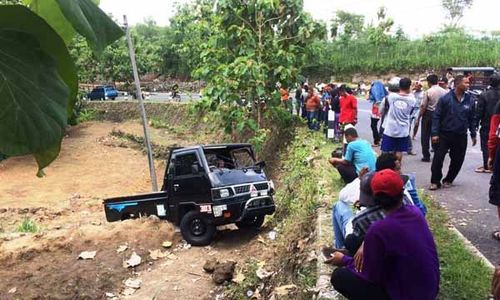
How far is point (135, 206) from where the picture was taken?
342 inches

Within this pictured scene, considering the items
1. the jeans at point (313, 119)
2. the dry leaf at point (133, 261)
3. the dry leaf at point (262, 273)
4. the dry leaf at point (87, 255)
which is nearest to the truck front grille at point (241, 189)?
the dry leaf at point (262, 273)

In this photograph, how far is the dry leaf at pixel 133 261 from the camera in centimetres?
787

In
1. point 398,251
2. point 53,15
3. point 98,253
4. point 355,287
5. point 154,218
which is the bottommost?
point 98,253

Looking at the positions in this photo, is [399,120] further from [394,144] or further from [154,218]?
[154,218]

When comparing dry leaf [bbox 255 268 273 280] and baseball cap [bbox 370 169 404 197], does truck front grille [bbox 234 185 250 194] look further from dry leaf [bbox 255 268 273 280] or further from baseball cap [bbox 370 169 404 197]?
baseball cap [bbox 370 169 404 197]

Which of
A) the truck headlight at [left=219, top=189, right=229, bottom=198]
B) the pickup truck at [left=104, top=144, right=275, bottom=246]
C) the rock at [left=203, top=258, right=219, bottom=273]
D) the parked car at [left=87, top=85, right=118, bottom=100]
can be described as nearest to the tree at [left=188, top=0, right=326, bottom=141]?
the pickup truck at [left=104, top=144, right=275, bottom=246]

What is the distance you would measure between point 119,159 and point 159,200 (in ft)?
46.5

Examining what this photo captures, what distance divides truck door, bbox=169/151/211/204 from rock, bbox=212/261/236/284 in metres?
1.46

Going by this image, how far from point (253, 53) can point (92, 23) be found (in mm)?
11041

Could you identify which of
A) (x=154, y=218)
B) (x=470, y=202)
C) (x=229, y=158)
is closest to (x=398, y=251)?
(x=470, y=202)

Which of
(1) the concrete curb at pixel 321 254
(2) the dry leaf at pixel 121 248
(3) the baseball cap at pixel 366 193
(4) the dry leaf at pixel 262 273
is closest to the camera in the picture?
(3) the baseball cap at pixel 366 193

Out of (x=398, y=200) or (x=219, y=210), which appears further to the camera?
(x=219, y=210)

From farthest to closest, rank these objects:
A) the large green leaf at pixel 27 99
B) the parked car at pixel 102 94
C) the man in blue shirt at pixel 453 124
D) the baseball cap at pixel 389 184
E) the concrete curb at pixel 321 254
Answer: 1. the parked car at pixel 102 94
2. the man in blue shirt at pixel 453 124
3. the concrete curb at pixel 321 254
4. the baseball cap at pixel 389 184
5. the large green leaf at pixel 27 99

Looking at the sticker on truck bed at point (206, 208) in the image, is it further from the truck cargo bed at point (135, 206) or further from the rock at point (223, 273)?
the rock at point (223, 273)
